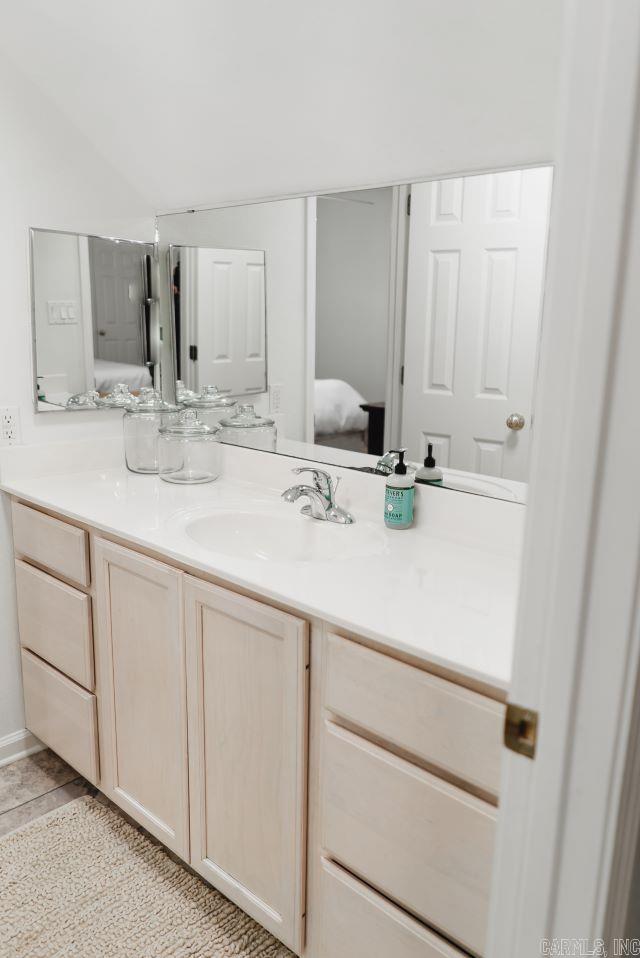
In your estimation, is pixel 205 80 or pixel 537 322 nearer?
pixel 537 322

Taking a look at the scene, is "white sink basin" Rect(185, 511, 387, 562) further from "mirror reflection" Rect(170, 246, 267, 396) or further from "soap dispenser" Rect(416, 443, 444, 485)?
"mirror reflection" Rect(170, 246, 267, 396)

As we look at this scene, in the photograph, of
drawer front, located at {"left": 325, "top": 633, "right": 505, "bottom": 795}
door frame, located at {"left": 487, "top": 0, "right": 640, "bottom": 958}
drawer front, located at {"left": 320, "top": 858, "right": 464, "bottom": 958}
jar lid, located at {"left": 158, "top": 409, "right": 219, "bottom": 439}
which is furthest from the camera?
jar lid, located at {"left": 158, "top": 409, "right": 219, "bottom": 439}

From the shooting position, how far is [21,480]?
7.25ft

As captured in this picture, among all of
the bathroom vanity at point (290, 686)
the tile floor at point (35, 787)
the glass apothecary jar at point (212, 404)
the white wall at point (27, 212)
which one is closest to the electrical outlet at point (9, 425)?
the white wall at point (27, 212)

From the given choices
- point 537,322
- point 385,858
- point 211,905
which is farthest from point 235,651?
point 537,322

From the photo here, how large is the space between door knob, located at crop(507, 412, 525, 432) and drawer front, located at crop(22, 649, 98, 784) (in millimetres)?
1286

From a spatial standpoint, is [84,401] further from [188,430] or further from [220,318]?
[220,318]

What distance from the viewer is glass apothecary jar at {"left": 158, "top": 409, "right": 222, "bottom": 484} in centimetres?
227

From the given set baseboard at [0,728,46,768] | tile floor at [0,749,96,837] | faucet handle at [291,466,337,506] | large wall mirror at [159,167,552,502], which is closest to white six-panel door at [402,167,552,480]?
large wall mirror at [159,167,552,502]

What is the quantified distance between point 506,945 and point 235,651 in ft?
2.64

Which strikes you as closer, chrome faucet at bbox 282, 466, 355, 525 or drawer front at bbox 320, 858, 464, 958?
drawer front at bbox 320, 858, 464, 958

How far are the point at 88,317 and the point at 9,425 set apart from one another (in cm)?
42

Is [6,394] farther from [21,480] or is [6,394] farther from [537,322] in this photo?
[537,322]

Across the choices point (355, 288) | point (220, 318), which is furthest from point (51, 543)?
point (355, 288)
